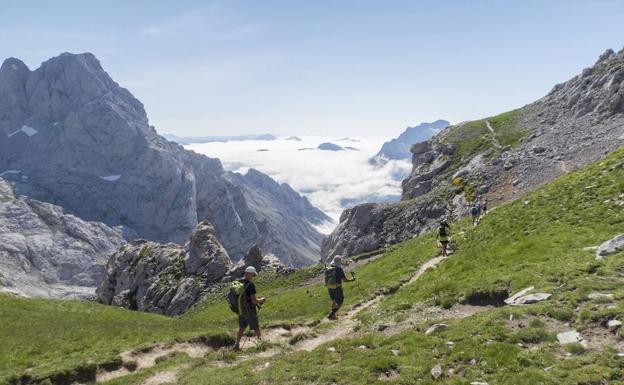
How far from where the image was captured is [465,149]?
10562cm

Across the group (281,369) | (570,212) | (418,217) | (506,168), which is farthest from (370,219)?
(281,369)

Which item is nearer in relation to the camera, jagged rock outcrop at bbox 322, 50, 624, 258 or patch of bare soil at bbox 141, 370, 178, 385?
patch of bare soil at bbox 141, 370, 178, 385

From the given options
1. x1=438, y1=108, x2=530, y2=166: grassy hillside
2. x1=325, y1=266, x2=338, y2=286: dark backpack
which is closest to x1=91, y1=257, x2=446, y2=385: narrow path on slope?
x1=325, y1=266, x2=338, y2=286: dark backpack

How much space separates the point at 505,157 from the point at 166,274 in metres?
62.7

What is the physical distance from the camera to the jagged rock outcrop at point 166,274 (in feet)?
259

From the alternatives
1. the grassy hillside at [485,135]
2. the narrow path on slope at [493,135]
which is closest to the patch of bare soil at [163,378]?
the grassy hillside at [485,135]

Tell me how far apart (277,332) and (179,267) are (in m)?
61.3

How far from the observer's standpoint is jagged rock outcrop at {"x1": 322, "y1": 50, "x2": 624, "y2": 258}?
72.6 meters

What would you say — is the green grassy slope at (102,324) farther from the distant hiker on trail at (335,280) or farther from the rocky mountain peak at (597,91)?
the rocky mountain peak at (597,91)

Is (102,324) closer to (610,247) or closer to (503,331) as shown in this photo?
(503,331)

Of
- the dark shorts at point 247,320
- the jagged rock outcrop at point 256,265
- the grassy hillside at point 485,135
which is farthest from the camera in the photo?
the grassy hillside at point 485,135

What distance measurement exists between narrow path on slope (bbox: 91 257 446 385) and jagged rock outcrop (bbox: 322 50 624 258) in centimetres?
4780

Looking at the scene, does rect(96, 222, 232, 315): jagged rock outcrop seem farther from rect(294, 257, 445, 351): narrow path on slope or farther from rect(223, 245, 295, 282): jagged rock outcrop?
rect(294, 257, 445, 351): narrow path on slope

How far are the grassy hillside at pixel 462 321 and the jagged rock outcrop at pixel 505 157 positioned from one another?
1129 inches
